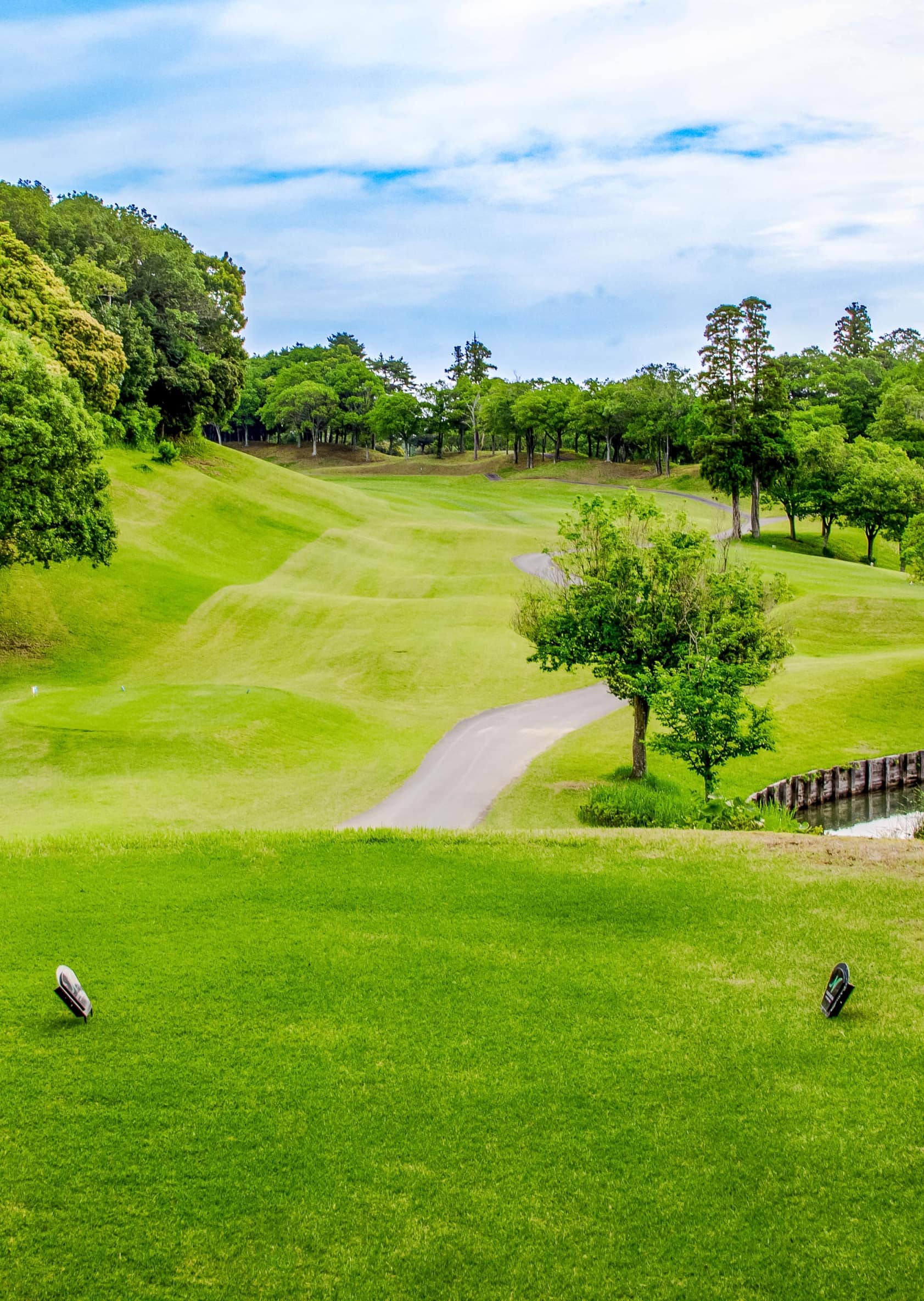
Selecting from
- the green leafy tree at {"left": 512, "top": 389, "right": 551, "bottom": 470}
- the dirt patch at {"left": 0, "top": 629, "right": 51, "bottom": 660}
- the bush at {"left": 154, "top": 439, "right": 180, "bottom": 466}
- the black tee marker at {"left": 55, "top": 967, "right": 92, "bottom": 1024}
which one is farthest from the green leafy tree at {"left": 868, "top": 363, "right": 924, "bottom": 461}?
the black tee marker at {"left": 55, "top": 967, "right": 92, "bottom": 1024}

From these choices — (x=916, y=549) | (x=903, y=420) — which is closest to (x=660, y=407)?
(x=903, y=420)

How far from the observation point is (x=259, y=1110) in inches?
367

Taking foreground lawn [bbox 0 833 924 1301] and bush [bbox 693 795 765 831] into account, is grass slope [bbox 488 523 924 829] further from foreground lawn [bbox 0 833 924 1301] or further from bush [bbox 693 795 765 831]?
foreground lawn [bbox 0 833 924 1301]

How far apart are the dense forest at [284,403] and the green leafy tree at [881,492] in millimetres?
181

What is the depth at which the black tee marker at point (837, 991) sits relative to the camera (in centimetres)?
1056

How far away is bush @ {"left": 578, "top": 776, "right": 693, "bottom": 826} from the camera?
89.4ft

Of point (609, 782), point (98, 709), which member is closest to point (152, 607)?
point (98, 709)

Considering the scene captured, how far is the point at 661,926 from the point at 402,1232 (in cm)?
643

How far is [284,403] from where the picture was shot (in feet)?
427

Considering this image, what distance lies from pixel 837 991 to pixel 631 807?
675 inches

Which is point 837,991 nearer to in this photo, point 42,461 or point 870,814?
point 870,814

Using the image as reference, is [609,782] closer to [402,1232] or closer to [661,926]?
[661,926]

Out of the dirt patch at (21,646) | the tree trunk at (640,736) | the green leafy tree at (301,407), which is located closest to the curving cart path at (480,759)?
the tree trunk at (640,736)

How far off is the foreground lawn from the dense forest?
1239 inches
